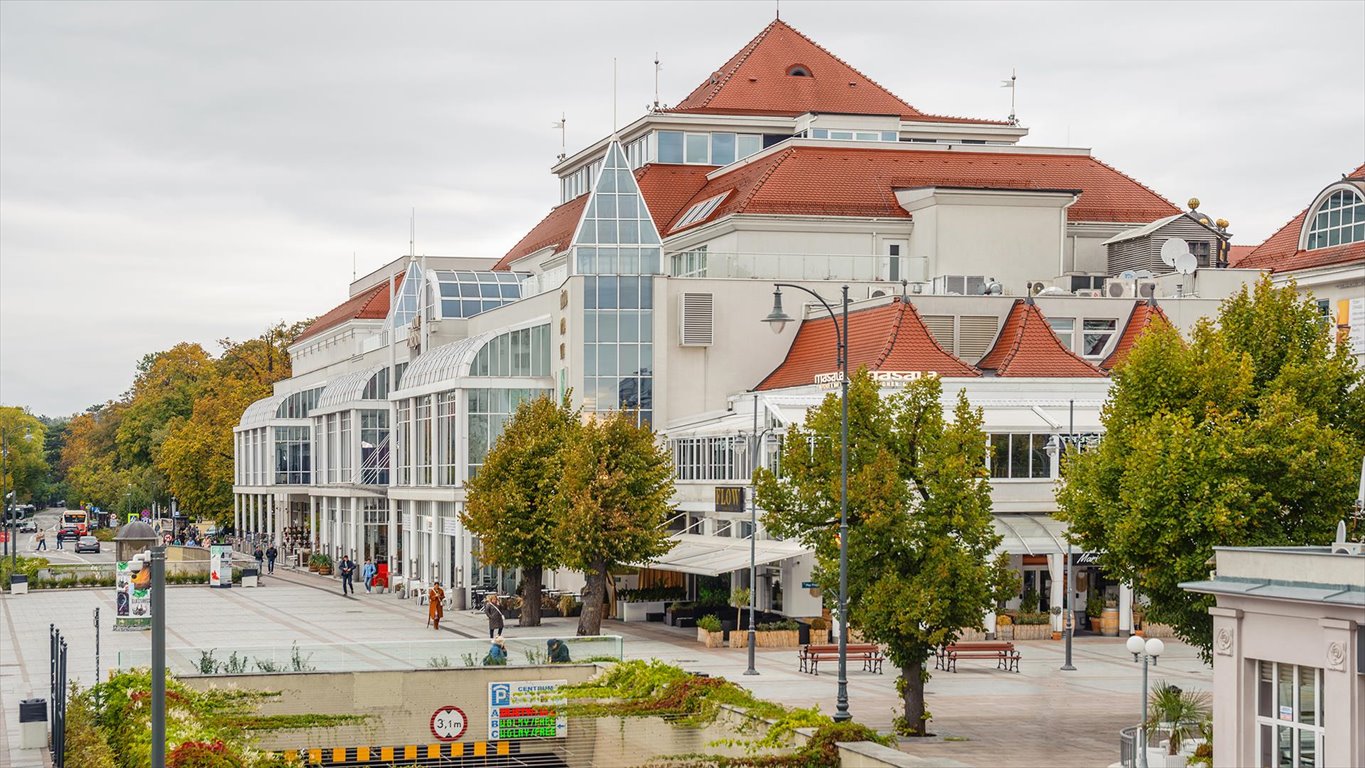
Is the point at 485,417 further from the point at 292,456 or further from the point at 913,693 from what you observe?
the point at 292,456

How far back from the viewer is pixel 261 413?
112625 mm

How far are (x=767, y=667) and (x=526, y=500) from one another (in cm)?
1273

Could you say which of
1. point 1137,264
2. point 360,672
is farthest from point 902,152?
point 360,672

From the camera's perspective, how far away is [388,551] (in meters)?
83.2

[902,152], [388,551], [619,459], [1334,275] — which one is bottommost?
[388,551]

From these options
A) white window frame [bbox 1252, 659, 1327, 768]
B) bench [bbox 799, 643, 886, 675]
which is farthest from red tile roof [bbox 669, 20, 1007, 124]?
white window frame [bbox 1252, 659, 1327, 768]

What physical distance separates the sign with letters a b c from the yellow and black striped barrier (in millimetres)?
19557

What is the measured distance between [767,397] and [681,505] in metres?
5.00

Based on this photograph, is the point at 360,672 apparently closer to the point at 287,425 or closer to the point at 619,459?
the point at 619,459

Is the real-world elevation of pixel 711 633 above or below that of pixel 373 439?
below

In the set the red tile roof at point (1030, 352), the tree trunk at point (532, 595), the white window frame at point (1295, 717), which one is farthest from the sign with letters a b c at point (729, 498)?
the white window frame at point (1295, 717)

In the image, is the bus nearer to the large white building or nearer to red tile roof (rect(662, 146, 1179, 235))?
the large white building

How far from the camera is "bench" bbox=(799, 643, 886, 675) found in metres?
45.5

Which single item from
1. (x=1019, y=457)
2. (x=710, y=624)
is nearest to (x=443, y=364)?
(x=710, y=624)
